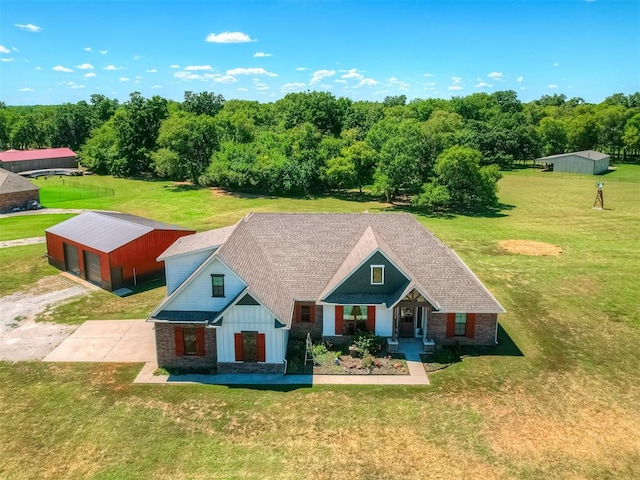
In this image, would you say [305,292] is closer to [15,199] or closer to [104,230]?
[104,230]

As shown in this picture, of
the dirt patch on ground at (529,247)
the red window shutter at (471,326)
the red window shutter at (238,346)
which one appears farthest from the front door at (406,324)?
the dirt patch on ground at (529,247)

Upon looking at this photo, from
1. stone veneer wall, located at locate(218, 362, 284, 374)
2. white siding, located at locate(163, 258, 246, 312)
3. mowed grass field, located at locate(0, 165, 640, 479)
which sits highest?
white siding, located at locate(163, 258, 246, 312)

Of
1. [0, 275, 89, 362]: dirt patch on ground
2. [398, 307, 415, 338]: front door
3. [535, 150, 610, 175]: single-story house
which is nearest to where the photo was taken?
[0, 275, 89, 362]: dirt patch on ground

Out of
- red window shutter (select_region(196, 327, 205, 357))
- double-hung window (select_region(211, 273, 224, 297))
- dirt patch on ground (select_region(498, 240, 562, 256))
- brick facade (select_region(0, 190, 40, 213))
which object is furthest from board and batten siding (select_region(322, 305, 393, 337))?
brick facade (select_region(0, 190, 40, 213))

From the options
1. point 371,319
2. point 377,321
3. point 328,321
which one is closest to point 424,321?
point 377,321

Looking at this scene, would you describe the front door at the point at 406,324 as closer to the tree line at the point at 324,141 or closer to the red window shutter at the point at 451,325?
the red window shutter at the point at 451,325

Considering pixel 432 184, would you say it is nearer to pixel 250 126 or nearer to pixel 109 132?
pixel 250 126

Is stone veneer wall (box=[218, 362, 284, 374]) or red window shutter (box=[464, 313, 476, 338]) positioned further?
red window shutter (box=[464, 313, 476, 338])

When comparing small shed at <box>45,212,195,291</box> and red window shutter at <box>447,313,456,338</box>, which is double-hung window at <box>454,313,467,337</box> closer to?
red window shutter at <box>447,313,456,338</box>
